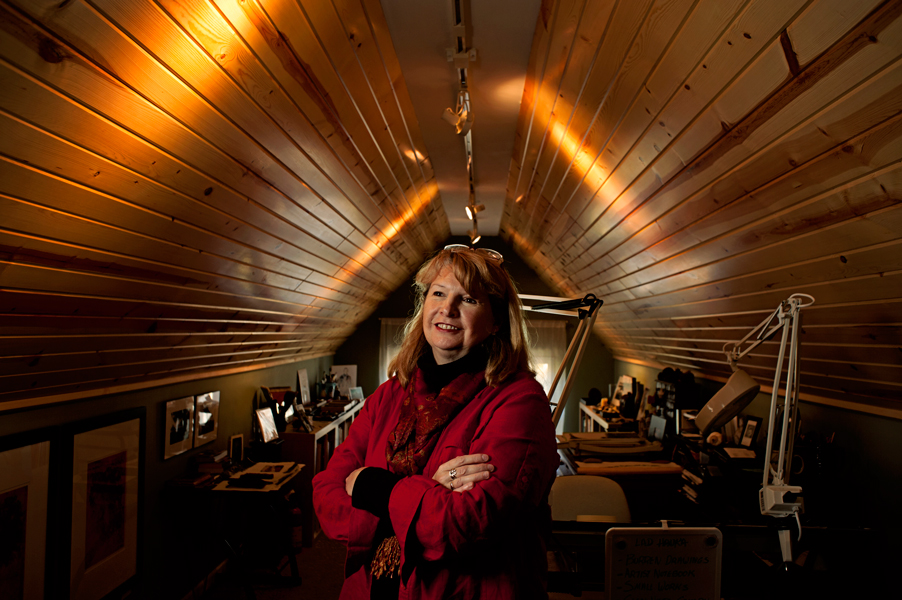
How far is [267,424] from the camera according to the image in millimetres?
4262

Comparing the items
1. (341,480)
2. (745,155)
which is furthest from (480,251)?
(745,155)

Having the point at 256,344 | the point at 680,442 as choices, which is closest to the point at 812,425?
the point at 680,442

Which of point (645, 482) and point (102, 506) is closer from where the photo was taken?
point (102, 506)

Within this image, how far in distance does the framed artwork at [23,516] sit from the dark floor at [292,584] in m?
1.55

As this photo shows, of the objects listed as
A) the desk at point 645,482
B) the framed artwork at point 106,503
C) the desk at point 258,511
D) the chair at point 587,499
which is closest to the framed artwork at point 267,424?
the desk at point 258,511

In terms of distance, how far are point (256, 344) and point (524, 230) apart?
261 centimetres

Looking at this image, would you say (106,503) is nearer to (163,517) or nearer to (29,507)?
(29,507)

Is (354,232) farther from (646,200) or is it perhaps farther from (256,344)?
(646,200)

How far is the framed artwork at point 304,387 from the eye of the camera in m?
5.45

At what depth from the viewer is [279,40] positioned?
1.39m

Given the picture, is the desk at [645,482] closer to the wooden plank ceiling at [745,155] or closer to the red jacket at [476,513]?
the wooden plank ceiling at [745,155]

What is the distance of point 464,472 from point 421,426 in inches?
8.0

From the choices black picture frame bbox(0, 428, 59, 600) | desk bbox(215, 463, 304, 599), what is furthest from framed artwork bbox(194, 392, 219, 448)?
black picture frame bbox(0, 428, 59, 600)

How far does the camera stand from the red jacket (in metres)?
1.02
